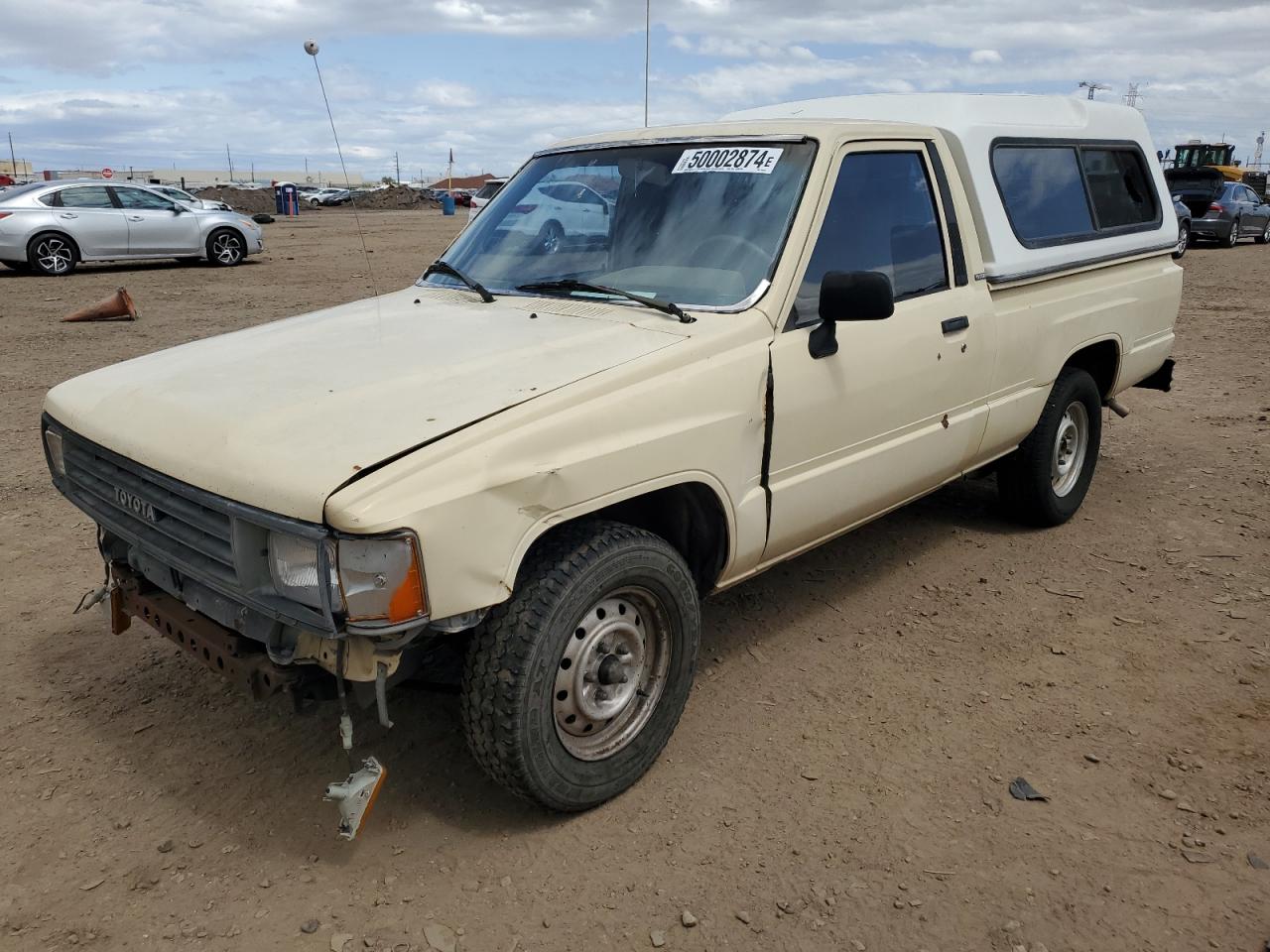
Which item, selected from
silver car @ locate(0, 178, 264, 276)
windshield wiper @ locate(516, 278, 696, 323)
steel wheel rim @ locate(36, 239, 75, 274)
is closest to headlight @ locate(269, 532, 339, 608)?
windshield wiper @ locate(516, 278, 696, 323)

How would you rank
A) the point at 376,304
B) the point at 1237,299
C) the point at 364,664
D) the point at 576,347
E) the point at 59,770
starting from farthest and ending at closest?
the point at 1237,299 < the point at 376,304 < the point at 59,770 < the point at 576,347 < the point at 364,664

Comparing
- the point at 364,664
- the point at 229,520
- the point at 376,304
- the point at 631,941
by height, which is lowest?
the point at 631,941

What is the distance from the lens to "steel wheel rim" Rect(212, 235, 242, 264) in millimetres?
18234

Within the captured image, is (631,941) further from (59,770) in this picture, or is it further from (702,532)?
(59,770)

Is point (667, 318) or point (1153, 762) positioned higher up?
point (667, 318)

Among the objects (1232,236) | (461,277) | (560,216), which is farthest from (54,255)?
(1232,236)

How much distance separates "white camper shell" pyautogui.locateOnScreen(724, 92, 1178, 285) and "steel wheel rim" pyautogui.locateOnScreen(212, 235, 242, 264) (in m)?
15.6

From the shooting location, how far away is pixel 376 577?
2375 millimetres

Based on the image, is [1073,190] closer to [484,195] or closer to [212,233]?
[212,233]

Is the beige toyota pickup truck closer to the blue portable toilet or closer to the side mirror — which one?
the side mirror

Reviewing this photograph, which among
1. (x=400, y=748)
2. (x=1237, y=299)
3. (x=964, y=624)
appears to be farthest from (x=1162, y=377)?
(x=1237, y=299)

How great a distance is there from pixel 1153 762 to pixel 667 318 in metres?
2.16

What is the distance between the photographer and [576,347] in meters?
3.06

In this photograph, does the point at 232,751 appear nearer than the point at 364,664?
No
